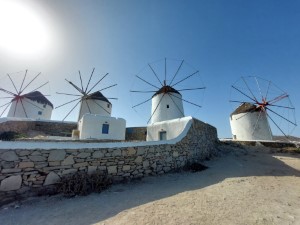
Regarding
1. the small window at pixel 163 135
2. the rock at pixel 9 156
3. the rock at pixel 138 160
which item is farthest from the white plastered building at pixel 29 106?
the rock at pixel 9 156

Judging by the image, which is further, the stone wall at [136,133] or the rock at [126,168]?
the stone wall at [136,133]

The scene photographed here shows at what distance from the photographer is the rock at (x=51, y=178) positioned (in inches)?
222

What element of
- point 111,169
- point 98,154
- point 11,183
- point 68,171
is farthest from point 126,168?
point 11,183

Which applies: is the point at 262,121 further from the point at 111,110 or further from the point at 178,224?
the point at 178,224

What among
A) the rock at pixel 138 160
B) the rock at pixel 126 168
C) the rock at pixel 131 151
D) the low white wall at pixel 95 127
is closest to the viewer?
the rock at pixel 126 168

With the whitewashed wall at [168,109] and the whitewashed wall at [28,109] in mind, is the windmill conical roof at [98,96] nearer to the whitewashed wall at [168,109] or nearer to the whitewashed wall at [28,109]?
the whitewashed wall at [168,109]

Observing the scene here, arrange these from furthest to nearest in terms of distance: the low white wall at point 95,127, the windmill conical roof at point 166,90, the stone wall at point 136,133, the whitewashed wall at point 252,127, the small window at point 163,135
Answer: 1. the whitewashed wall at point 252,127
2. the stone wall at point 136,133
3. the windmill conical roof at point 166,90
4. the low white wall at point 95,127
5. the small window at point 163,135

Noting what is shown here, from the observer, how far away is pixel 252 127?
2444 centimetres

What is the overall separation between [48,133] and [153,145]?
1605 centimetres

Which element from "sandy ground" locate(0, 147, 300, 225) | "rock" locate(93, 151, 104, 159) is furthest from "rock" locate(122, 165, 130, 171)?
"rock" locate(93, 151, 104, 159)

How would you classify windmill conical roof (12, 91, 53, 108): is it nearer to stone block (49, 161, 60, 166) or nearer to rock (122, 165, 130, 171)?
stone block (49, 161, 60, 166)

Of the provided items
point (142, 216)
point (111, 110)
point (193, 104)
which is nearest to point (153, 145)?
point (142, 216)

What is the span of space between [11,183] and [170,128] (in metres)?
10.2

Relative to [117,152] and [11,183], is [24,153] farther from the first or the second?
[117,152]
